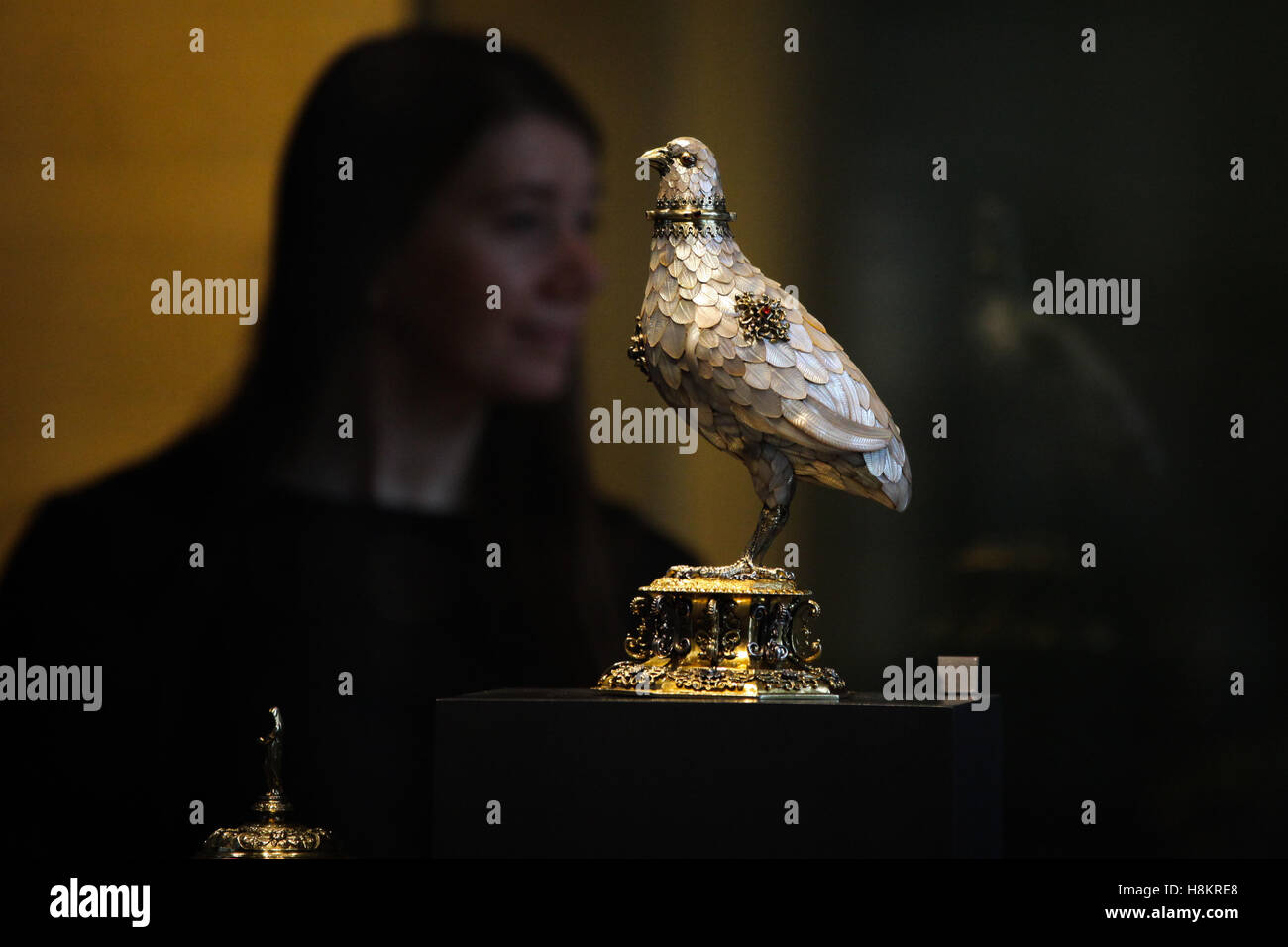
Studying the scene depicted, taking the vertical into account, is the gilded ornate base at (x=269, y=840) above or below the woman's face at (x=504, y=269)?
below

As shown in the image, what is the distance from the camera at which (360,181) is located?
7125mm

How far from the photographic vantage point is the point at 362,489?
708cm

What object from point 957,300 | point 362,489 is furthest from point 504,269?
point 957,300

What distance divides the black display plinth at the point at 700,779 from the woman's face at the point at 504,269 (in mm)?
2587

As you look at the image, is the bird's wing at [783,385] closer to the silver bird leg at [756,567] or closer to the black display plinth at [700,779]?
the silver bird leg at [756,567]

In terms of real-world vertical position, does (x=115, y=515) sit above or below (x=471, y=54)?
below

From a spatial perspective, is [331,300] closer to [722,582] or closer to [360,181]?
[360,181]

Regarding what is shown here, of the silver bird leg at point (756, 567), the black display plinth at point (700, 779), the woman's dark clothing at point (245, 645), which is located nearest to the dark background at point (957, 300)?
the woman's dark clothing at point (245, 645)

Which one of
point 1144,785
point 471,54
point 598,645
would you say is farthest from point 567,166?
point 1144,785

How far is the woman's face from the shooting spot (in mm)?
7082

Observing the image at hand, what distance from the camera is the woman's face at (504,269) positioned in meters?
7.08

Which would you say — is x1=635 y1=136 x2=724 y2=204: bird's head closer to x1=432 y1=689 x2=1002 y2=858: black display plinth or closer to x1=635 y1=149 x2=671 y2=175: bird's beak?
x1=635 y1=149 x2=671 y2=175: bird's beak

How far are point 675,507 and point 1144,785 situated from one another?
2.09 meters

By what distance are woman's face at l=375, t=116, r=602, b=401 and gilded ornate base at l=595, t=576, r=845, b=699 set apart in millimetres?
2227
